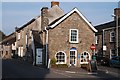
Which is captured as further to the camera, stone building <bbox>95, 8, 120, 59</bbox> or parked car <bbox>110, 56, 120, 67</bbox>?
stone building <bbox>95, 8, 120, 59</bbox>

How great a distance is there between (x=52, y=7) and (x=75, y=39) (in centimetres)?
1262

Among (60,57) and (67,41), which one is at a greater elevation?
(67,41)

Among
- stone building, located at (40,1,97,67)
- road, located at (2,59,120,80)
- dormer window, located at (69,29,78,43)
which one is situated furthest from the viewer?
dormer window, located at (69,29,78,43)

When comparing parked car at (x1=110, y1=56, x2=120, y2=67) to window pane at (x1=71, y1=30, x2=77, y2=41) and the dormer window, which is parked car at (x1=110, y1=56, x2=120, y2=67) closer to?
the dormer window

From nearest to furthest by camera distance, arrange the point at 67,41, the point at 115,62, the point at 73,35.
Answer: the point at 67,41
the point at 115,62
the point at 73,35

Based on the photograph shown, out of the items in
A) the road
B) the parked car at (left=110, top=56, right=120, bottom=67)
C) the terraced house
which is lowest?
the road

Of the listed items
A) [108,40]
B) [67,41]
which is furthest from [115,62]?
[108,40]

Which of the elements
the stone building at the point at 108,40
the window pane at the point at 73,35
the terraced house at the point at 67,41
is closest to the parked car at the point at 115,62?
the terraced house at the point at 67,41

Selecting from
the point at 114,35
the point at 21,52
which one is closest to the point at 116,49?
the point at 114,35

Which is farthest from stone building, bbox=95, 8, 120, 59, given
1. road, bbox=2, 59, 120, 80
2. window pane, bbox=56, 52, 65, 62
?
road, bbox=2, 59, 120, 80

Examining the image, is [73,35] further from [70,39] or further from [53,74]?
[53,74]

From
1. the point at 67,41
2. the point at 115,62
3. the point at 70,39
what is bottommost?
the point at 115,62

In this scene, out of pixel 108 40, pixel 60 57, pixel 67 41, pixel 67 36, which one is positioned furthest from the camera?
pixel 108 40

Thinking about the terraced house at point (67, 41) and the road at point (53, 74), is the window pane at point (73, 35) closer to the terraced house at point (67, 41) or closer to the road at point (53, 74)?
the terraced house at point (67, 41)
